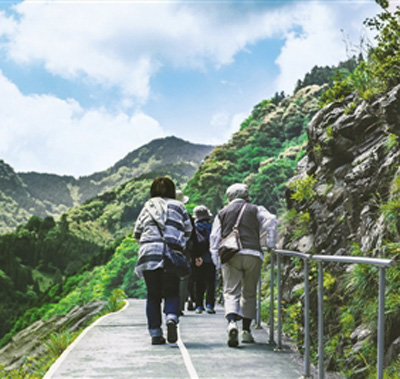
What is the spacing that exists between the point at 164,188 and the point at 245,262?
1.21 m

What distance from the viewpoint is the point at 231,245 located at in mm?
6688

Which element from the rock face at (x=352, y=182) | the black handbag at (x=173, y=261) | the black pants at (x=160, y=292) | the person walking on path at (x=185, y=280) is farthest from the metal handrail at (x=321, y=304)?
the person walking on path at (x=185, y=280)

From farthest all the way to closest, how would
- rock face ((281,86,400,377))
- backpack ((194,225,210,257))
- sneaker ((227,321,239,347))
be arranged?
backpack ((194,225,210,257)) < rock face ((281,86,400,377)) < sneaker ((227,321,239,347))

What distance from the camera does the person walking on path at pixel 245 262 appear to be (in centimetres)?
668

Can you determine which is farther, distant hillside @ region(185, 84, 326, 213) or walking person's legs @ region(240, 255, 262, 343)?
distant hillside @ region(185, 84, 326, 213)

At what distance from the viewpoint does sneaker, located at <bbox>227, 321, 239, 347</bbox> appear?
6488 mm

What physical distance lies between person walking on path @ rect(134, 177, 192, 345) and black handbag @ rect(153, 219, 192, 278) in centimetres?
3

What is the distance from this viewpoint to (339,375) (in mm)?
5910

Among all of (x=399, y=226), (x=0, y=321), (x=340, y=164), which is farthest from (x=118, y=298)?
(x=0, y=321)

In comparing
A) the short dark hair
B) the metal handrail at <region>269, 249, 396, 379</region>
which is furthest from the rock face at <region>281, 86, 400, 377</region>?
the short dark hair

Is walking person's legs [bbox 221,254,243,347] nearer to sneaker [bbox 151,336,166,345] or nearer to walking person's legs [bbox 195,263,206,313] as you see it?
sneaker [bbox 151,336,166,345]

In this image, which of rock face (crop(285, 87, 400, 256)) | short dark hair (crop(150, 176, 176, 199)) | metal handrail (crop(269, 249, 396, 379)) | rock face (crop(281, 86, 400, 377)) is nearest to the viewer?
metal handrail (crop(269, 249, 396, 379))

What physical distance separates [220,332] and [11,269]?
115 m

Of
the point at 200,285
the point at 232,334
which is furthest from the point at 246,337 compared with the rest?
the point at 200,285
